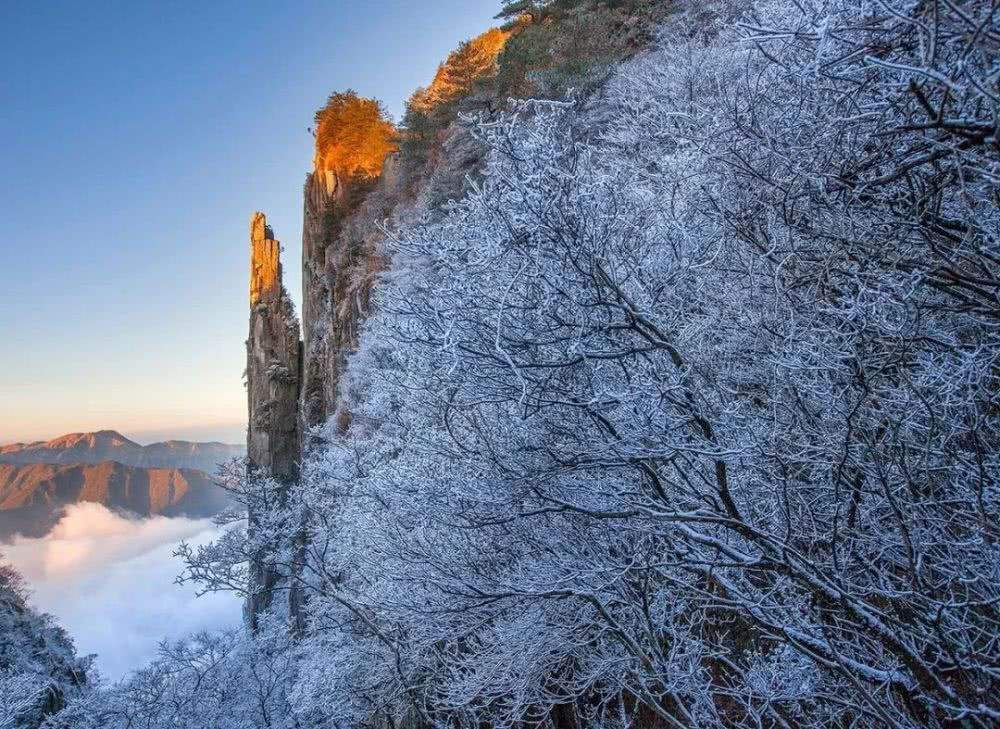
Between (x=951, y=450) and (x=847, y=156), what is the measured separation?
2.07m

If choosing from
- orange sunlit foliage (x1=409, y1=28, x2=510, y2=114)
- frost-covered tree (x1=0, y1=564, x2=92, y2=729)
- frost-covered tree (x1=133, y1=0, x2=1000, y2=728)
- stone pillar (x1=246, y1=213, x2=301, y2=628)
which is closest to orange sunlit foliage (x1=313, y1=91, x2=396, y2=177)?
orange sunlit foliage (x1=409, y1=28, x2=510, y2=114)

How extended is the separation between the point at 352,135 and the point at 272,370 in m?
12.5

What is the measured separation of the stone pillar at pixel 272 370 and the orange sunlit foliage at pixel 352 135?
16.8 ft

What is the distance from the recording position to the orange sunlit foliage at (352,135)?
28328mm

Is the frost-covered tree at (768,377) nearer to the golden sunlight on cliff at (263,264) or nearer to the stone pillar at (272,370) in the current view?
the stone pillar at (272,370)

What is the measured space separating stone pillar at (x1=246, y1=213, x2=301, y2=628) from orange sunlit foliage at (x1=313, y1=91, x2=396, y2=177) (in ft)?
16.8

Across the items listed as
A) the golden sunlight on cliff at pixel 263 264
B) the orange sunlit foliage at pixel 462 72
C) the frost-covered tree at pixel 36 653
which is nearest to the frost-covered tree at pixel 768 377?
the frost-covered tree at pixel 36 653

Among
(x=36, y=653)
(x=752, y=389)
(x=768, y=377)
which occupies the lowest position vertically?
(x=36, y=653)

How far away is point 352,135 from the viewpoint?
94.3 ft

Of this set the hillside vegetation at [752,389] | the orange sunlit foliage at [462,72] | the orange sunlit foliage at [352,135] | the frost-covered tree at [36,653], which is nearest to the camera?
the hillside vegetation at [752,389]

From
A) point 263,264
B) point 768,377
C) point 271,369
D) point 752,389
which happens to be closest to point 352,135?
point 263,264

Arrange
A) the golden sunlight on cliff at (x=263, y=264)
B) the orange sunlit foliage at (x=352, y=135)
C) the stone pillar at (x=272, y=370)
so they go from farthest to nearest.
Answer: the orange sunlit foliage at (x=352, y=135), the golden sunlight on cliff at (x=263, y=264), the stone pillar at (x=272, y=370)

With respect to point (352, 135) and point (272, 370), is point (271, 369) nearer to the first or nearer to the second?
point (272, 370)

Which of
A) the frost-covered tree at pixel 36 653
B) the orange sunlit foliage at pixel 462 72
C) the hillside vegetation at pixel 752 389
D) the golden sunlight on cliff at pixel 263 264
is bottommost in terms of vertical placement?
the frost-covered tree at pixel 36 653
